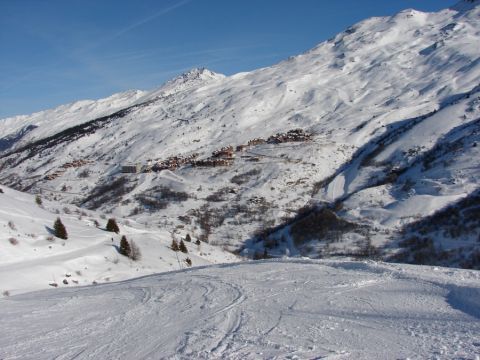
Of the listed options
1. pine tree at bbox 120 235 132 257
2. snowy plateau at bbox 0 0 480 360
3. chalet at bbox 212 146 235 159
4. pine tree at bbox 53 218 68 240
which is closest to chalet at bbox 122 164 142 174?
snowy plateau at bbox 0 0 480 360

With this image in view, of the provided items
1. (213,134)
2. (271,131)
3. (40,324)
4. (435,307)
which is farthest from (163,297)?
(213,134)

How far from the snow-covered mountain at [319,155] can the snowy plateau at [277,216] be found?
41cm

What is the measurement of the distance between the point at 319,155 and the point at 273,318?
251ft

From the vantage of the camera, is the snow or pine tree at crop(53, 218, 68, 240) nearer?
the snow

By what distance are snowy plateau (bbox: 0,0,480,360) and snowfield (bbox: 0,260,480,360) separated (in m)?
0.06

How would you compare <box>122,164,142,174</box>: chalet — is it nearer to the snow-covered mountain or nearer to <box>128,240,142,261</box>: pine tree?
the snow-covered mountain

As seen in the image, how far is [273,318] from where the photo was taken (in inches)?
384

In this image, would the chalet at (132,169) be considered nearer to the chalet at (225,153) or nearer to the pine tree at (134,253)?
the chalet at (225,153)

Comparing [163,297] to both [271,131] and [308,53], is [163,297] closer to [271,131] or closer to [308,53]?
[271,131]

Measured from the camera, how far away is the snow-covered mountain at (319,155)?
49.4 metres

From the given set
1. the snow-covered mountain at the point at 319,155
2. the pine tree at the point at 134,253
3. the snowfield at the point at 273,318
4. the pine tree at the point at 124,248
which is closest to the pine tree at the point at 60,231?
the pine tree at the point at 124,248

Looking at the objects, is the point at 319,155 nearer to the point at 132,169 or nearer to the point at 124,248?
the point at 132,169

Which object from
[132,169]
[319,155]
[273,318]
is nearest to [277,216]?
[319,155]

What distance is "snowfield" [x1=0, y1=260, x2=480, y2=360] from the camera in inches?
311
